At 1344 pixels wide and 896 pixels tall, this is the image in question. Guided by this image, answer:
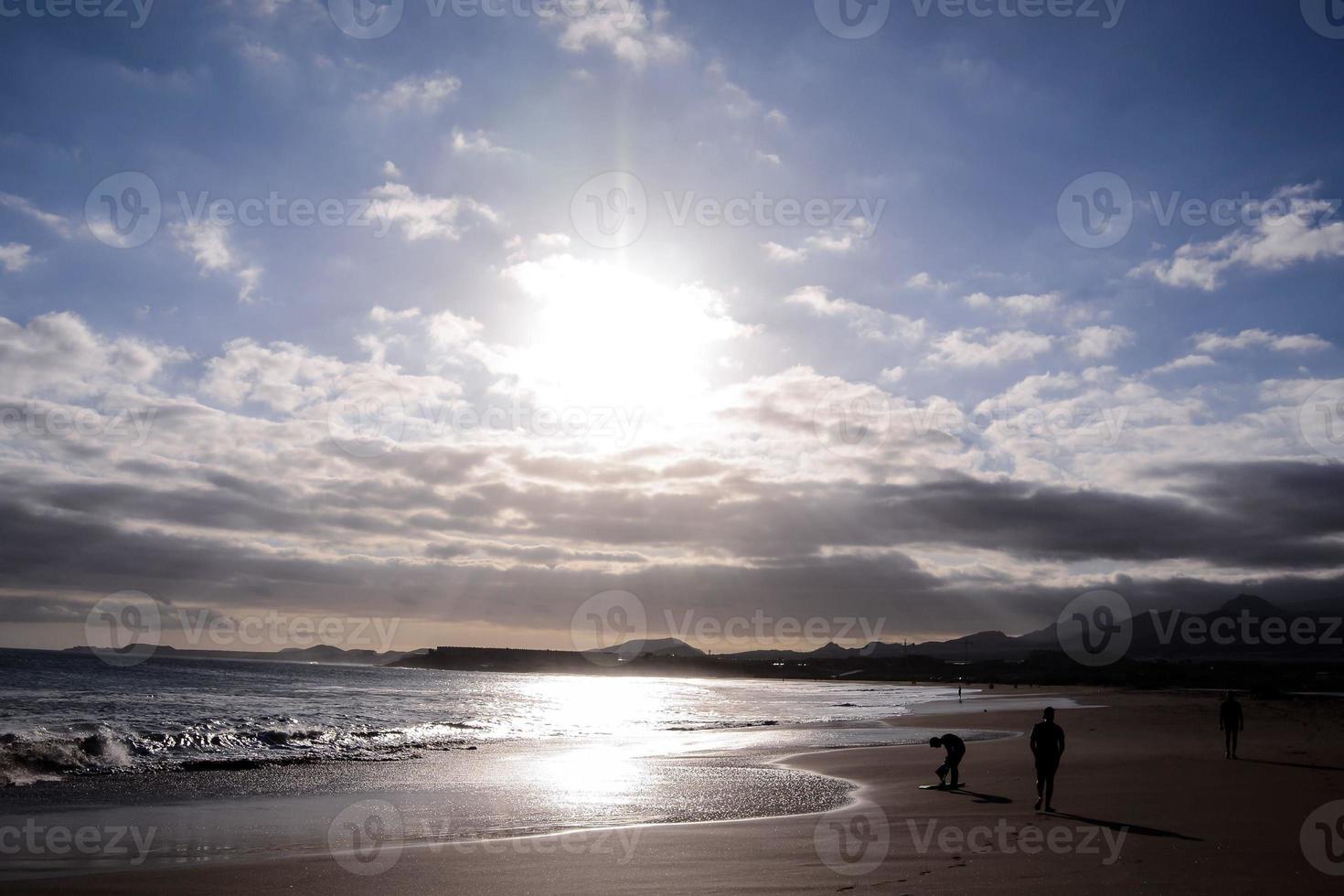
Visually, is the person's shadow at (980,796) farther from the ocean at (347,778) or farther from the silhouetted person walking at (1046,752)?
the ocean at (347,778)

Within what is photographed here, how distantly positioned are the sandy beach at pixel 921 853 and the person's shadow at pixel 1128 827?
0.04 metres

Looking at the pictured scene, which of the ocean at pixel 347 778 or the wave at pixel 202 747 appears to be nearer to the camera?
the ocean at pixel 347 778

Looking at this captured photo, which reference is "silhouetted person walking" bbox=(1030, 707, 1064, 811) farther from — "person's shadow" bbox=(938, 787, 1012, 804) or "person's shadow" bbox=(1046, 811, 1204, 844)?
"person's shadow" bbox=(938, 787, 1012, 804)

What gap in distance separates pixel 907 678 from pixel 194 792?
171851 mm

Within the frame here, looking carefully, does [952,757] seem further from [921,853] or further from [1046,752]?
[921,853]

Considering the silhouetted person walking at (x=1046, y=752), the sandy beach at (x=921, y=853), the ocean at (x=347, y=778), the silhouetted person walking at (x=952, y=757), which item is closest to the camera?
the sandy beach at (x=921, y=853)

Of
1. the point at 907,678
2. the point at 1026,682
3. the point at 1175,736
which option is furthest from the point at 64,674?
the point at 907,678

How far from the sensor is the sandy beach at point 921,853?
406 inches

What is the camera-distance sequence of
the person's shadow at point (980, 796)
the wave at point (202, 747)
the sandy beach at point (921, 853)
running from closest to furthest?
the sandy beach at point (921, 853)
the person's shadow at point (980, 796)
the wave at point (202, 747)

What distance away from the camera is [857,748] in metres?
31.1

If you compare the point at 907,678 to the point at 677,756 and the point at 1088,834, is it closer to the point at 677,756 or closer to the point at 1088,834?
the point at 677,756

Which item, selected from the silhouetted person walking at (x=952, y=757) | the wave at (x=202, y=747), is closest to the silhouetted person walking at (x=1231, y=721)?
the silhouetted person walking at (x=952, y=757)

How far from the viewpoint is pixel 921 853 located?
11.8m

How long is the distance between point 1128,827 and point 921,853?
4015mm
